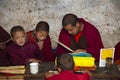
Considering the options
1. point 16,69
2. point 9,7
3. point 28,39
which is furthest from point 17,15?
point 16,69

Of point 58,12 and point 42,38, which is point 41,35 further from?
point 58,12

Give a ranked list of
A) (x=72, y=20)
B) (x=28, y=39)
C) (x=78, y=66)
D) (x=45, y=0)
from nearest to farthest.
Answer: (x=78, y=66) < (x=72, y=20) < (x=28, y=39) < (x=45, y=0)

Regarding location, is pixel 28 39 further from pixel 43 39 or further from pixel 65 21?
pixel 65 21

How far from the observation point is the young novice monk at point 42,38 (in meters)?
4.25

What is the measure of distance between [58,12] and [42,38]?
1.23m

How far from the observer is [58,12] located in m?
5.42

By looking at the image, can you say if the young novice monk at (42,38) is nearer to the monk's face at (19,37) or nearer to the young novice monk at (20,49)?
the young novice monk at (20,49)

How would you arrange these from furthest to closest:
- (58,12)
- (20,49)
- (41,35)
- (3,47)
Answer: (58,12)
(3,47)
(41,35)
(20,49)

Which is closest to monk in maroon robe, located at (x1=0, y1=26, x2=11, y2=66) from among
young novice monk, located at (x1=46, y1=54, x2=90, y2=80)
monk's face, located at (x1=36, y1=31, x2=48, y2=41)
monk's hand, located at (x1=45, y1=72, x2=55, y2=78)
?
monk's face, located at (x1=36, y1=31, x2=48, y2=41)

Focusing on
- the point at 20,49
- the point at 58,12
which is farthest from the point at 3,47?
the point at 58,12

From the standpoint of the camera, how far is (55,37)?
18.2 feet

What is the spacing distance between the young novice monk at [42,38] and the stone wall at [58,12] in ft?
2.75

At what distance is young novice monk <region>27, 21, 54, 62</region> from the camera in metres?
4.25

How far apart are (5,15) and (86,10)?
1.42 m
